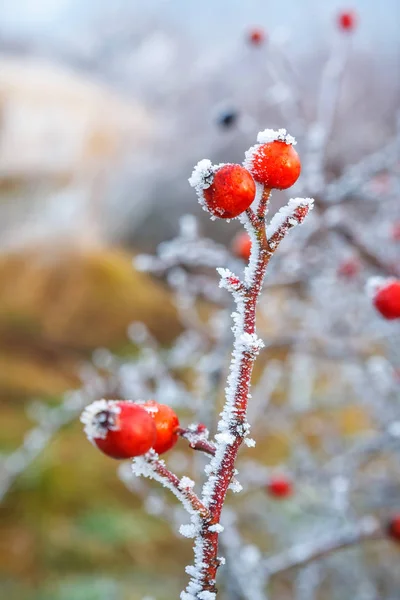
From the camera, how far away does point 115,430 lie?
0.61ft

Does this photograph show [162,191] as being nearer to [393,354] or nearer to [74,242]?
[74,242]

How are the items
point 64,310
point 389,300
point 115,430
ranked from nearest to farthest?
point 115,430
point 389,300
point 64,310

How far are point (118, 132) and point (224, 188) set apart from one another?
1.61 m

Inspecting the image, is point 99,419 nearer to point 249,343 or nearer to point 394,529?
point 249,343

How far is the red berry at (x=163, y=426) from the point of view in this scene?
8.9 inches

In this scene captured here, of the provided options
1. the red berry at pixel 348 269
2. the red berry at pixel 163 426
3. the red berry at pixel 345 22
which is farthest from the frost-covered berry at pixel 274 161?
the red berry at pixel 345 22

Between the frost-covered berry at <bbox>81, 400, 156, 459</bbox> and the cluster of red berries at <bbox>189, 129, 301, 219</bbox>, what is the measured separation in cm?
8

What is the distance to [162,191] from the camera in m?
1.71

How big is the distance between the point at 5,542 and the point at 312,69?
1547mm

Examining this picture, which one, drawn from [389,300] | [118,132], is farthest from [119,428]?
[118,132]

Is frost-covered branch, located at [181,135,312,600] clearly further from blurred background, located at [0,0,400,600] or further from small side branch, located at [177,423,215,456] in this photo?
blurred background, located at [0,0,400,600]

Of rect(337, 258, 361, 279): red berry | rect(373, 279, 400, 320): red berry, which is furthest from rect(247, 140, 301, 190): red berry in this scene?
rect(337, 258, 361, 279): red berry

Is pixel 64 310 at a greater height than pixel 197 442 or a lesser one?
greater

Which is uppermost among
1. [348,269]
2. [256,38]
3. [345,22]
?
[345,22]
